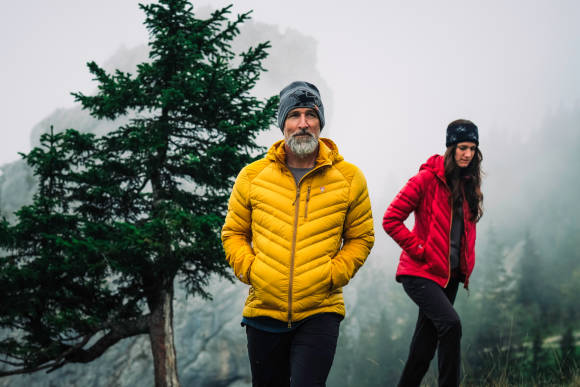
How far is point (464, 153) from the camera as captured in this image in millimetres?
3096

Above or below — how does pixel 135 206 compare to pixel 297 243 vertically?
above

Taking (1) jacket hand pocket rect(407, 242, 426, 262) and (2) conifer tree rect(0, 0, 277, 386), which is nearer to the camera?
(1) jacket hand pocket rect(407, 242, 426, 262)

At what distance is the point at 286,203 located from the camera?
214cm

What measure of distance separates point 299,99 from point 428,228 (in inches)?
60.5

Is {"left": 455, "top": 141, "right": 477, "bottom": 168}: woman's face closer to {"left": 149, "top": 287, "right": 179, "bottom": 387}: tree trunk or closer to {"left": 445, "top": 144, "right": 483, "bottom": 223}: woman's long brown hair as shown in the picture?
{"left": 445, "top": 144, "right": 483, "bottom": 223}: woman's long brown hair

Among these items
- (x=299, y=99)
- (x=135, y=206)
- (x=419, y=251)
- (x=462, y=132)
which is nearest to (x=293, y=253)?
(x=299, y=99)

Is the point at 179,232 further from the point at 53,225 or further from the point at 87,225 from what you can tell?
the point at 53,225

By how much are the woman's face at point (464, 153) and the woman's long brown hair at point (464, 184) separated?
0.10 ft

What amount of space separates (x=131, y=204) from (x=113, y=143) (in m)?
1.27

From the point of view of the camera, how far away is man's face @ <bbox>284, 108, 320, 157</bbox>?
2203 millimetres

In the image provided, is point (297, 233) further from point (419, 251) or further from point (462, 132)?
point (462, 132)

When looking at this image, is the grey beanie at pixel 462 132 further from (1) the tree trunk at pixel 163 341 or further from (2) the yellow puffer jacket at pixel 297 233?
(1) the tree trunk at pixel 163 341

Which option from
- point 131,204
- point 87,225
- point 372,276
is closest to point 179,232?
point 87,225

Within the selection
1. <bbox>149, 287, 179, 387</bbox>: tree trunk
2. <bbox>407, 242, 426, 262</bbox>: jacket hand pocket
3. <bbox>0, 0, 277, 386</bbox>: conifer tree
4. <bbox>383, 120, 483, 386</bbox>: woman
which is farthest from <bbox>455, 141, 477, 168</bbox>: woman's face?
<bbox>149, 287, 179, 387</bbox>: tree trunk
